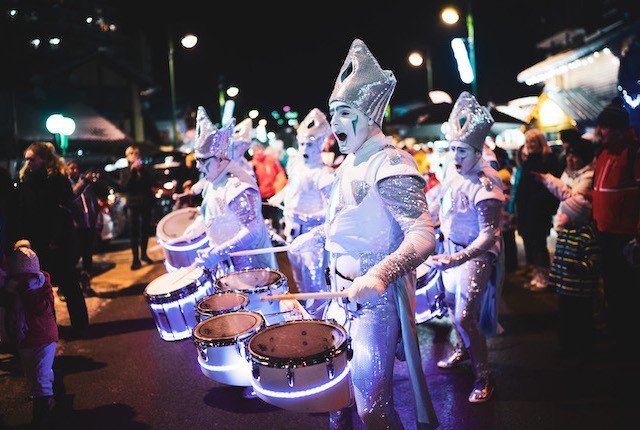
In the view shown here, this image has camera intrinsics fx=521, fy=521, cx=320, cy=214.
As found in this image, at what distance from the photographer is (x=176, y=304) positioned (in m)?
3.97

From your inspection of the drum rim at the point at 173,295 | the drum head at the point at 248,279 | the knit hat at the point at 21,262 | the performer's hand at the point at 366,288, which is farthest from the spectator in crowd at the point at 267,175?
the performer's hand at the point at 366,288

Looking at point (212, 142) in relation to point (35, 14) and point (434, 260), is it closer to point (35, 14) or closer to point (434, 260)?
point (434, 260)

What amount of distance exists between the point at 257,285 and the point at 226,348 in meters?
1.01

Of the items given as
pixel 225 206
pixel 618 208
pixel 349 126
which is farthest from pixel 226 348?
pixel 618 208

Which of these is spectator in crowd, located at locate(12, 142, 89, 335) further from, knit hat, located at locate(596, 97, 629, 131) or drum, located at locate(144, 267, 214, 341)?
knit hat, located at locate(596, 97, 629, 131)

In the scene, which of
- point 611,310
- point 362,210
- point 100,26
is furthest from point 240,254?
point 100,26

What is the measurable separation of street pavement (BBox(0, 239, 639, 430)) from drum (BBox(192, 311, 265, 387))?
3.33ft

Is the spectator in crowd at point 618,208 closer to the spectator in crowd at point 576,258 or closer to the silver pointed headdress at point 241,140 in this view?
the spectator in crowd at point 576,258

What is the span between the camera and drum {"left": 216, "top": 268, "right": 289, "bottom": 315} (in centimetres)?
379

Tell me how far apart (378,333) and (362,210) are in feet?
2.17

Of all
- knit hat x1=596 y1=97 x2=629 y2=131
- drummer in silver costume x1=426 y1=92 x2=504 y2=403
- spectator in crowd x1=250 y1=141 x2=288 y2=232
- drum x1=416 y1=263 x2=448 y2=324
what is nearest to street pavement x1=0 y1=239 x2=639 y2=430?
drummer in silver costume x1=426 y1=92 x2=504 y2=403

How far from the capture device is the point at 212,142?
4746mm

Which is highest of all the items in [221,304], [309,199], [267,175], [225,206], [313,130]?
[313,130]

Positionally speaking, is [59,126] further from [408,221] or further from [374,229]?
[408,221]
